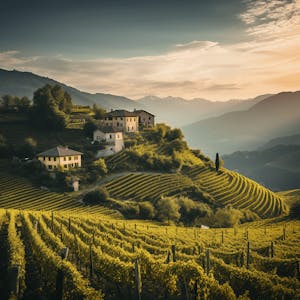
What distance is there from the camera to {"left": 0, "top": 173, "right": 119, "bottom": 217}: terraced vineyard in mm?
74956

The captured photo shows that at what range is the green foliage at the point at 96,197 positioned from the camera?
81.2 m

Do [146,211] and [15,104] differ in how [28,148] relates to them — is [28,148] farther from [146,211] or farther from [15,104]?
[15,104]

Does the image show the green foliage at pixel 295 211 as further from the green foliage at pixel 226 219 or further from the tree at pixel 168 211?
the tree at pixel 168 211

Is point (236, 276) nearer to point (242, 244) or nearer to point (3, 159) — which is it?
point (242, 244)

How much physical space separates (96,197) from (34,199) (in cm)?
1290

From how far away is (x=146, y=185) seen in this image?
93438mm

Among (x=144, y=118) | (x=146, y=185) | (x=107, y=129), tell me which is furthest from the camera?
(x=144, y=118)

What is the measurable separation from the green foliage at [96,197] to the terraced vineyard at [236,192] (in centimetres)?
2887

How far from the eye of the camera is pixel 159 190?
303 ft

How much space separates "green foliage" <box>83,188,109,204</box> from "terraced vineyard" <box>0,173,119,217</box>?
77.9 inches

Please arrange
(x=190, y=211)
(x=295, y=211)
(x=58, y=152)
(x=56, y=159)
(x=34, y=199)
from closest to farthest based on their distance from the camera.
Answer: (x=34, y=199)
(x=190, y=211)
(x=56, y=159)
(x=58, y=152)
(x=295, y=211)

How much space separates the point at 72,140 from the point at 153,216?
45.7 meters

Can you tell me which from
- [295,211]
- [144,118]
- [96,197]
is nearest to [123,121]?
[144,118]

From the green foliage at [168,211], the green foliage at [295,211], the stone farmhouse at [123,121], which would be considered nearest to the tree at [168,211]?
the green foliage at [168,211]
